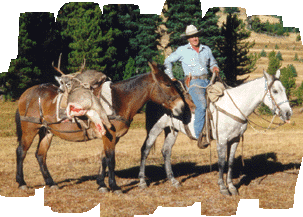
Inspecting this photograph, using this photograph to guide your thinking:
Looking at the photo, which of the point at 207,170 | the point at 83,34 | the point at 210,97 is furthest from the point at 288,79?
the point at 83,34

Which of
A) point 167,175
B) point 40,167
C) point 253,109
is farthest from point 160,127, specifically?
point 40,167

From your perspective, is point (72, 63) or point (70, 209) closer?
point (70, 209)

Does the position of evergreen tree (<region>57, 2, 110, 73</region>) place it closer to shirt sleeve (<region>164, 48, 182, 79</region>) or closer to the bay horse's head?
the bay horse's head

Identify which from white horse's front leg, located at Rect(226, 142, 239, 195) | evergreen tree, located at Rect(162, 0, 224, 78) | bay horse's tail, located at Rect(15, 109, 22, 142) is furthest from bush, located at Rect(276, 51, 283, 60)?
bay horse's tail, located at Rect(15, 109, 22, 142)

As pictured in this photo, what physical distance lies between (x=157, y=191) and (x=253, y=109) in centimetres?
228

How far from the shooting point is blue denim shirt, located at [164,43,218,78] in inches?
286

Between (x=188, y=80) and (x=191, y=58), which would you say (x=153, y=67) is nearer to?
(x=191, y=58)

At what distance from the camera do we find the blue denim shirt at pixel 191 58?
7270 mm

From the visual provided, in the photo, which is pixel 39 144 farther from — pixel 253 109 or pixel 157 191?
pixel 253 109

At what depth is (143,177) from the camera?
26.5ft

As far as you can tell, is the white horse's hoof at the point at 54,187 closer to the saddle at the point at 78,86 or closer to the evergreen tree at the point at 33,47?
the saddle at the point at 78,86

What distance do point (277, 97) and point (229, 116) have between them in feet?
3.24

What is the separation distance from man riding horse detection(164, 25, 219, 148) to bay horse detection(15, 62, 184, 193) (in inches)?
17.8

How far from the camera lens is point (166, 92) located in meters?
7.22
